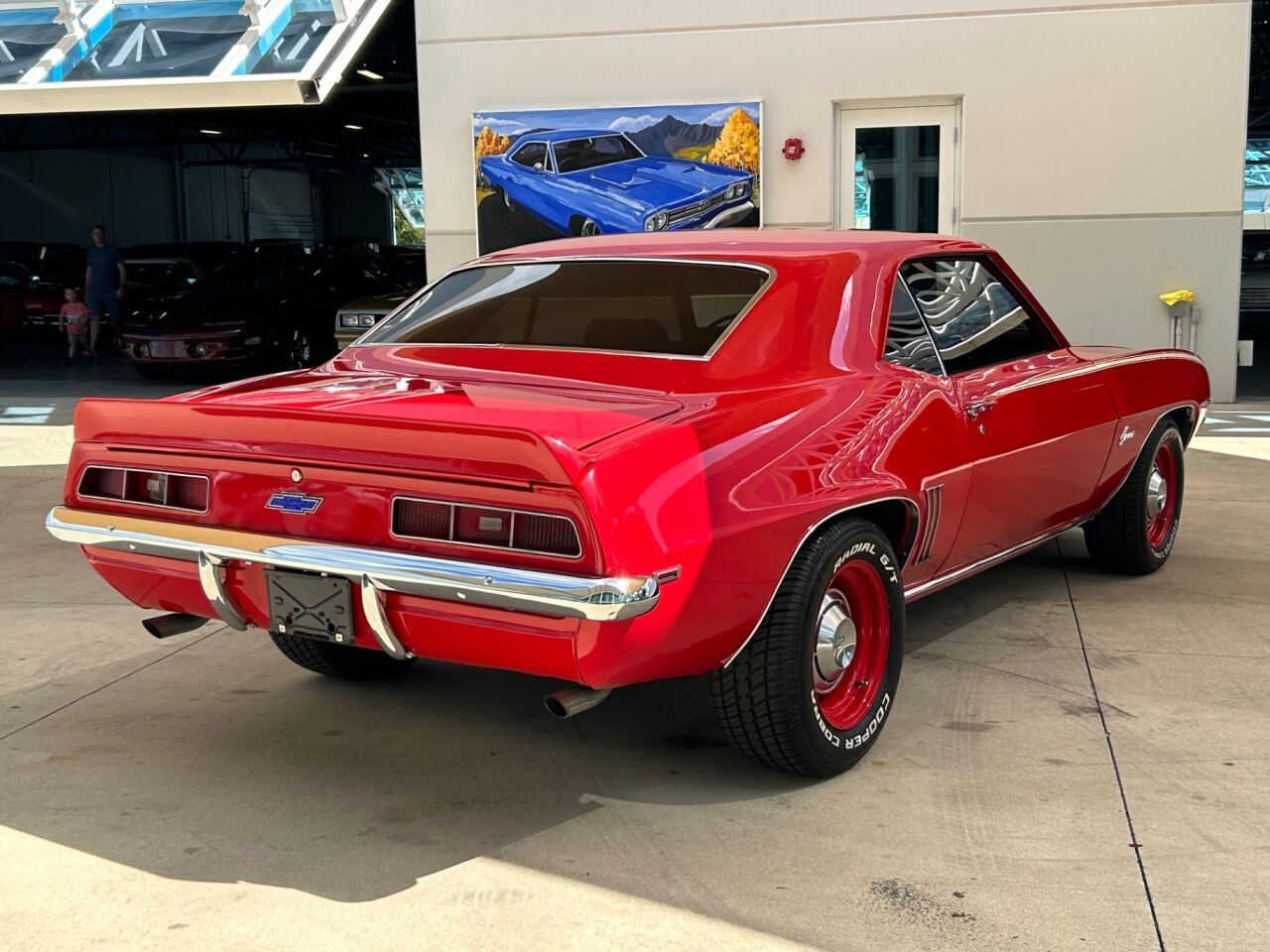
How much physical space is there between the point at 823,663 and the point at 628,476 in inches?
37.4

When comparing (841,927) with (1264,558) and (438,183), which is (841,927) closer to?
(1264,558)

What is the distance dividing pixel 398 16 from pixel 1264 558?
20355mm

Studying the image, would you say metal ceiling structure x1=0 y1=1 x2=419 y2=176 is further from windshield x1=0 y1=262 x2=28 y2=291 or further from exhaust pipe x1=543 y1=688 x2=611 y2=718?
exhaust pipe x1=543 y1=688 x2=611 y2=718

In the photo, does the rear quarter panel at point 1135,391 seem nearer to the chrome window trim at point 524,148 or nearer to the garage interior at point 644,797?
the garage interior at point 644,797

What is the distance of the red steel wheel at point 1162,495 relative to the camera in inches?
226

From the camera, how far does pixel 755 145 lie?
12.1 m

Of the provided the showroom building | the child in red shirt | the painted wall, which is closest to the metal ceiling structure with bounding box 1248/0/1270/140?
the painted wall

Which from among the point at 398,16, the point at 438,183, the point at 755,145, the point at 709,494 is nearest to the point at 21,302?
the point at 398,16

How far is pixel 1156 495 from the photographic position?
5.78m

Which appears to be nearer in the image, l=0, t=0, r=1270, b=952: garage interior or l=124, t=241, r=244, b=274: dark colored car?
l=0, t=0, r=1270, b=952: garage interior

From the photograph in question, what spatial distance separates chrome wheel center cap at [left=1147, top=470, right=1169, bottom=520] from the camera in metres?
5.71

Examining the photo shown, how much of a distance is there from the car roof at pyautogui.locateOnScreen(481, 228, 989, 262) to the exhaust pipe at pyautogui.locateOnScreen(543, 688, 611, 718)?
155 centimetres

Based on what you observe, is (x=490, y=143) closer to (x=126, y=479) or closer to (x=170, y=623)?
(x=170, y=623)

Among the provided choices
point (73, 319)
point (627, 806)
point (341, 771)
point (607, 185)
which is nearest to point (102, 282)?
point (73, 319)
